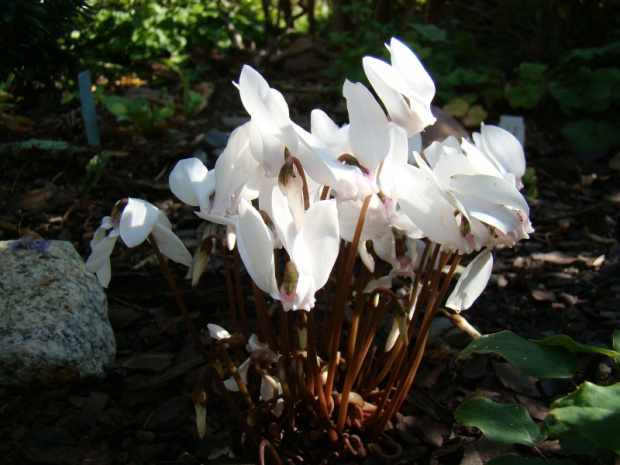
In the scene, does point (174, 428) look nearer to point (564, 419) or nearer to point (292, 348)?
point (292, 348)

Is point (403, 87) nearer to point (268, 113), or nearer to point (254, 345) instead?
point (268, 113)

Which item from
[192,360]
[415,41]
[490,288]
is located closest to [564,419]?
[192,360]

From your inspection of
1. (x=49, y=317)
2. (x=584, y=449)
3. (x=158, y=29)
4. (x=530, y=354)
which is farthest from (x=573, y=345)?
(x=158, y=29)

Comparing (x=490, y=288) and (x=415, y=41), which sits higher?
(x=415, y=41)

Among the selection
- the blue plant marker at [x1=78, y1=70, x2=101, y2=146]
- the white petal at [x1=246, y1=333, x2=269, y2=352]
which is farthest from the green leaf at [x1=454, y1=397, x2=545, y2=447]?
the blue plant marker at [x1=78, y1=70, x2=101, y2=146]

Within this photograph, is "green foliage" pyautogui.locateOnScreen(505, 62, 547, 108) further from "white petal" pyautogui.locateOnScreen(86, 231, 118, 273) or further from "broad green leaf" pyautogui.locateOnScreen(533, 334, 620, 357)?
"white petal" pyautogui.locateOnScreen(86, 231, 118, 273)

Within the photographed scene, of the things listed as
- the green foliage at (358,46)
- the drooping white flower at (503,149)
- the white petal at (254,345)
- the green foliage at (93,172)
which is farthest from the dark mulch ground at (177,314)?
the green foliage at (358,46)
